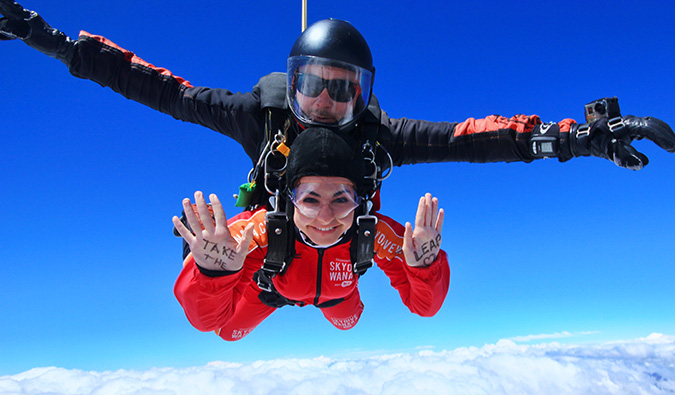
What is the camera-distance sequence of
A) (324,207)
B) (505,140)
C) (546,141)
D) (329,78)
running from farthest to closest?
(505,140), (546,141), (329,78), (324,207)

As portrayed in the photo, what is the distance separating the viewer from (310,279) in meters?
3.01

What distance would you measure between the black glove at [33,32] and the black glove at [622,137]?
10.1 feet

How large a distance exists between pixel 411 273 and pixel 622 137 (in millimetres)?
1370

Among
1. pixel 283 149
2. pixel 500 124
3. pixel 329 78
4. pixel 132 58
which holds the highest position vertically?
pixel 132 58

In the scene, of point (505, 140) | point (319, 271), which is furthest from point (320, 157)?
point (505, 140)

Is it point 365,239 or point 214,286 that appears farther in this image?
point 365,239

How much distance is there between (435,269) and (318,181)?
82 centimetres

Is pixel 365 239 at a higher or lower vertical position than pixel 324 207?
lower

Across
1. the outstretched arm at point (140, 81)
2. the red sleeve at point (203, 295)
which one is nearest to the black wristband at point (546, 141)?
the outstretched arm at point (140, 81)

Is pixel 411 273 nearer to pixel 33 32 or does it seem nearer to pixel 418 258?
pixel 418 258

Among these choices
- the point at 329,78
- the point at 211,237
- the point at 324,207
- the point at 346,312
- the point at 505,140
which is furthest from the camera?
the point at 346,312

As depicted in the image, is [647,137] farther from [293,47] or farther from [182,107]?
[182,107]

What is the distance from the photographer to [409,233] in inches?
98.3

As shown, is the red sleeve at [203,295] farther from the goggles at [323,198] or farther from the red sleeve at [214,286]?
the goggles at [323,198]
